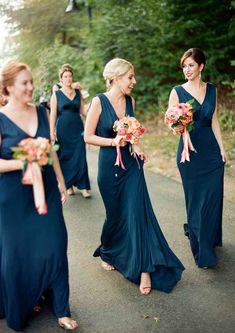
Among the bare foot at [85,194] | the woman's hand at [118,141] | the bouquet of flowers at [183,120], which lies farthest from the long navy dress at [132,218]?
the bare foot at [85,194]

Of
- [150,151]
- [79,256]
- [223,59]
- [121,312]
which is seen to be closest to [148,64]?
[223,59]

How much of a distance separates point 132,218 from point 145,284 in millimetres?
723

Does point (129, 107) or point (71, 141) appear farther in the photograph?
point (71, 141)

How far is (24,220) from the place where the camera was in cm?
392

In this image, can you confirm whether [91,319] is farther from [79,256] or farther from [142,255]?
[79,256]

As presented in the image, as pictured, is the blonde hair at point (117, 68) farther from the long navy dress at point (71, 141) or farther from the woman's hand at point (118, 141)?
the long navy dress at point (71, 141)

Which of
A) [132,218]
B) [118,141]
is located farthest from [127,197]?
[118,141]

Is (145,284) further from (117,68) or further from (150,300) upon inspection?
(117,68)

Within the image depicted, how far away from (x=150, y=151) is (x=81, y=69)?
8.21 meters

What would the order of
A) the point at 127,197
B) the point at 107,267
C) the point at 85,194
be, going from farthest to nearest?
1. the point at 85,194
2. the point at 107,267
3. the point at 127,197

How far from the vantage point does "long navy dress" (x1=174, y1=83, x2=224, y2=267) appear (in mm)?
5418

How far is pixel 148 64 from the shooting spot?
14.8 metres

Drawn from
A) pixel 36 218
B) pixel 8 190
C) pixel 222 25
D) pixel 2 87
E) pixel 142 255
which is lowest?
pixel 142 255

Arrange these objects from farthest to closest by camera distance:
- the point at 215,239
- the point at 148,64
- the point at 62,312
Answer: the point at 148,64 → the point at 215,239 → the point at 62,312
